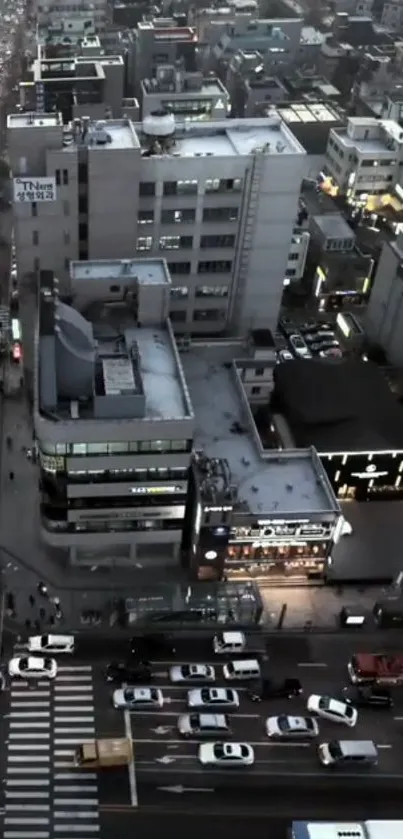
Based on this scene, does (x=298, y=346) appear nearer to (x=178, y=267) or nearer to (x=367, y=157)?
(x=178, y=267)

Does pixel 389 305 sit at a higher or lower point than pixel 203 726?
higher

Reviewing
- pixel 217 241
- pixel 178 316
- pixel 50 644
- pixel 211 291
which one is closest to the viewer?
pixel 50 644

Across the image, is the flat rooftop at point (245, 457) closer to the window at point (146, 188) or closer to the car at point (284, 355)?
the car at point (284, 355)

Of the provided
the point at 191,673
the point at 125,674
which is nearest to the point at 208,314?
the point at 191,673

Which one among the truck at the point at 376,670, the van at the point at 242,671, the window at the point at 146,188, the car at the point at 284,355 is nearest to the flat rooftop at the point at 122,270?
the window at the point at 146,188

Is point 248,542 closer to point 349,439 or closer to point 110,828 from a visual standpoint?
point 349,439

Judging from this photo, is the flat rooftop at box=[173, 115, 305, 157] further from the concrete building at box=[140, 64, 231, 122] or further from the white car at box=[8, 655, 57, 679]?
the white car at box=[8, 655, 57, 679]

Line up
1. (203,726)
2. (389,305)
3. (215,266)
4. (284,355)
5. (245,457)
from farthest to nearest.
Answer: (284,355) < (389,305) < (215,266) < (245,457) < (203,726)
